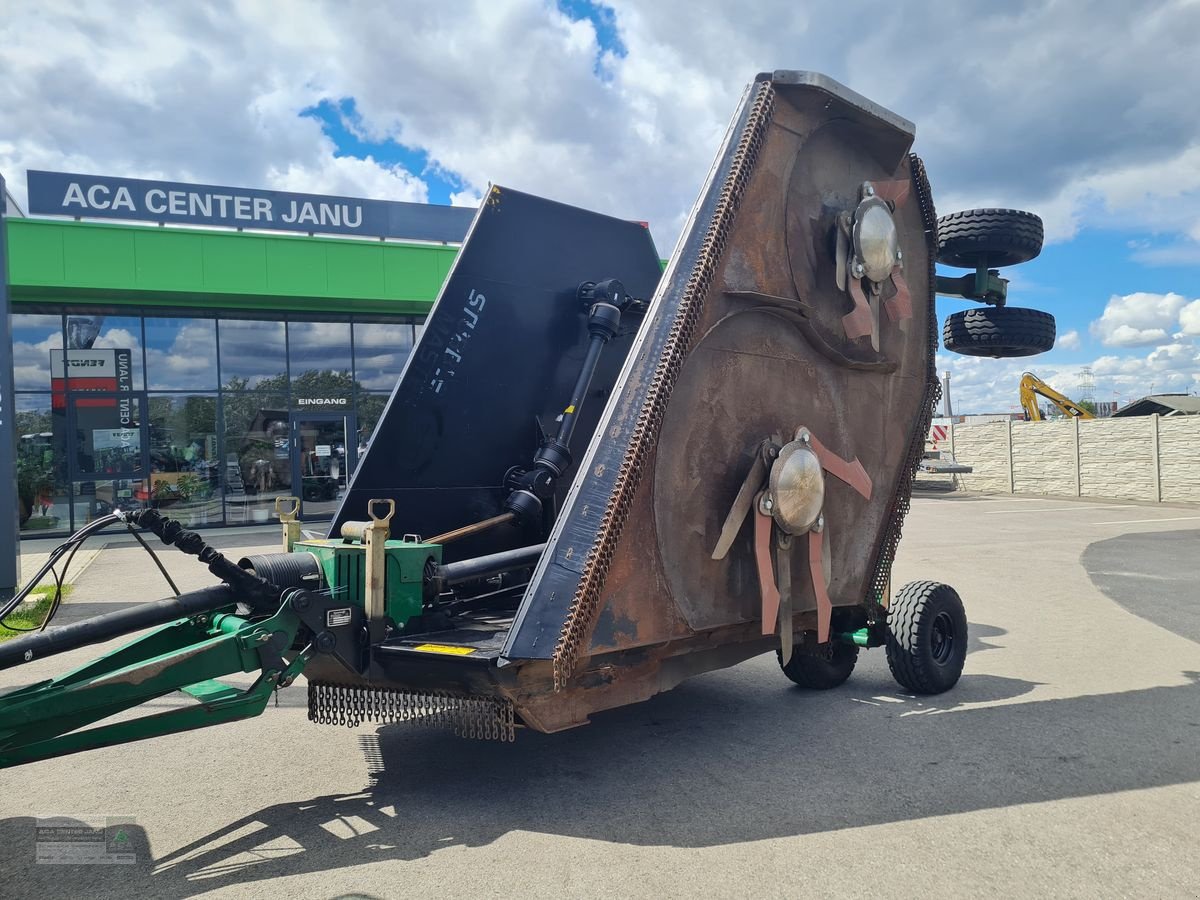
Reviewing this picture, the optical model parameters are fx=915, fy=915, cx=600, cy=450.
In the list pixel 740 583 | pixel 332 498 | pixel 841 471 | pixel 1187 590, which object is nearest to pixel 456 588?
pixel 740 583

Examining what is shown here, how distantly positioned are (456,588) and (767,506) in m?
1.87

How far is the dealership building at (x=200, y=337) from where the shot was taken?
1658 cm

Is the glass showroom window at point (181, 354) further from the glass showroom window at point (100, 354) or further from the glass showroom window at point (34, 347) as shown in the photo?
the glass showroom window at point (34, 347)

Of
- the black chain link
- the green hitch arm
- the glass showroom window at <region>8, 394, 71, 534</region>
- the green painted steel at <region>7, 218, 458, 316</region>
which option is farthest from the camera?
the glass showroom window at <region>8, 394, 71, 534</region>

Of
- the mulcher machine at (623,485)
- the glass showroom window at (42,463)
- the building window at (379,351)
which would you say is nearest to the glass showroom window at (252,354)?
the building window at (379,351)

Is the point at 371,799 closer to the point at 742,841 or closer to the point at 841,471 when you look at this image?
the point at 742,841

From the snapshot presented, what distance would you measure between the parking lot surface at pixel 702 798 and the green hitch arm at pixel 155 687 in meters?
0.52

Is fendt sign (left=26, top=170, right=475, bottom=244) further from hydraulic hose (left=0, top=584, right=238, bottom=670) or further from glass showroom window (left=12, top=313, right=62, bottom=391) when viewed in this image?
hydraulic hose (left=0, top=584, right=238, bottom=670)

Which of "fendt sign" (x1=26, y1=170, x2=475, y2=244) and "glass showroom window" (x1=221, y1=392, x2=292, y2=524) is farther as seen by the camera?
"glass showroom window" (x1=221, y1=392, x2=292, y2=524)

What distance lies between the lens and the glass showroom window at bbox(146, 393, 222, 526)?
18.0 m

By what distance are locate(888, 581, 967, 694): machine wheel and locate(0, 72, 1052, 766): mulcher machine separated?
0.02m

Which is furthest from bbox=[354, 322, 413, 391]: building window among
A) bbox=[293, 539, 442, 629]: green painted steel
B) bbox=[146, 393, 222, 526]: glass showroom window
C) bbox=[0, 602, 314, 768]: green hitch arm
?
bbox=[0, 602, 314, 768]: green hitch arm

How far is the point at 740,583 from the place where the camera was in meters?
4.28

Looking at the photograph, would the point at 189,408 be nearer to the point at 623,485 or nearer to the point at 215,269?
the point at 215,269
